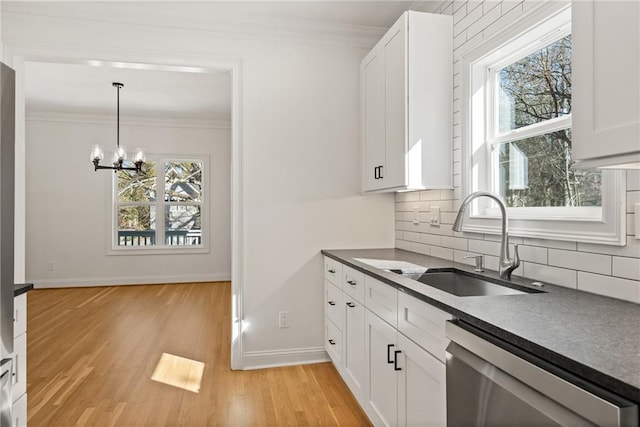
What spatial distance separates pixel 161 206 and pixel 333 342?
4.83 metres

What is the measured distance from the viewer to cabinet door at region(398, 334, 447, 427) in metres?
1.43

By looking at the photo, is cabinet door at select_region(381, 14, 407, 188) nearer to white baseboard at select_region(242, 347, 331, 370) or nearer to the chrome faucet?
the chrome faucet

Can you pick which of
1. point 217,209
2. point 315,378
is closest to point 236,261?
point 315,378

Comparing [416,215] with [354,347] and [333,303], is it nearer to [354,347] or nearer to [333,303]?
[333,303]

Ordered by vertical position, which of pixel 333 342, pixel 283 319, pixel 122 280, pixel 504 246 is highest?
pixel 504 246

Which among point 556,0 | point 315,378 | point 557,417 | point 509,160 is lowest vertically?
point 315,378

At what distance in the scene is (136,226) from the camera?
6.66 meters

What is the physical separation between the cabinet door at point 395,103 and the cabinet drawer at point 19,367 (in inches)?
86.0

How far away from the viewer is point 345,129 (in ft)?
10.8

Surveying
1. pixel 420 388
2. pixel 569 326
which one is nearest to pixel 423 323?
pixel 420 388

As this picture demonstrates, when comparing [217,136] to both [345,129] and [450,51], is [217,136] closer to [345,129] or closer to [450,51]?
[345,129]

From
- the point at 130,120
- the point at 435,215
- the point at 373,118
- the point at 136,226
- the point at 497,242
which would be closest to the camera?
the point at 497,242

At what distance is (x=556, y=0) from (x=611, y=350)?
1464 mm

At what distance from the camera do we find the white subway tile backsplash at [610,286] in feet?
4.53
